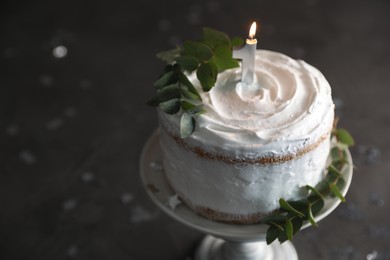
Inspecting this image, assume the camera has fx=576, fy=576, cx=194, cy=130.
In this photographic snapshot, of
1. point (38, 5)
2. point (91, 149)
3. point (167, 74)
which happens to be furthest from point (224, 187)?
point (38, 5)

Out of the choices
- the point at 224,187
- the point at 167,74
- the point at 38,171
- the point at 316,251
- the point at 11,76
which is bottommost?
the point at 316,251

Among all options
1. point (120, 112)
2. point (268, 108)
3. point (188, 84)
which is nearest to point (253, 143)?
point (268, 108)

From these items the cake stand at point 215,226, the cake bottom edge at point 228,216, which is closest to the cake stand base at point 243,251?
the cake stand at point 215,226

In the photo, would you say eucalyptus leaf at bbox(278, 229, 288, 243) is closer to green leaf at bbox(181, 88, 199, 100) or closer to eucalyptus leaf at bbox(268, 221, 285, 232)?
eucalyptus leaf at bbox(268, 221, 285, 232)

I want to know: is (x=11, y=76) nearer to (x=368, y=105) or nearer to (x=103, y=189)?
(x=103, y=189)

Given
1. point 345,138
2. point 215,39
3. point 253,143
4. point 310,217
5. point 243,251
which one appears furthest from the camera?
point 243,251

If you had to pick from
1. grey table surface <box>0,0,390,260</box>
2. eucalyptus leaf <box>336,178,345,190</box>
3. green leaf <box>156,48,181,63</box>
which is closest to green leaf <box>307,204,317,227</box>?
eucalyptus leaf <box>336,178,345,190</box>

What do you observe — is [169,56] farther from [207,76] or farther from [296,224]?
[296,224]
